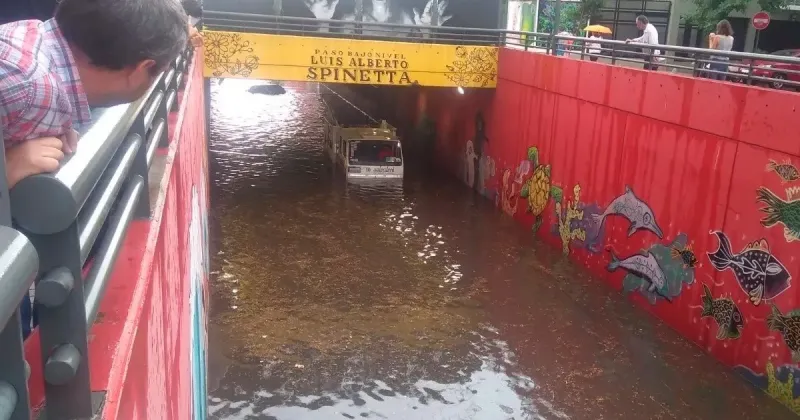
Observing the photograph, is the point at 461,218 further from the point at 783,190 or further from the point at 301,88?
the point at 301,88

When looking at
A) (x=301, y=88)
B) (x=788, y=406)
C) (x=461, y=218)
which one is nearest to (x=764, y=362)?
(x=788, y=406)

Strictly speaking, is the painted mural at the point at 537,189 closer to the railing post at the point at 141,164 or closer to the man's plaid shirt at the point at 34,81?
the railing post at the point at 141,164

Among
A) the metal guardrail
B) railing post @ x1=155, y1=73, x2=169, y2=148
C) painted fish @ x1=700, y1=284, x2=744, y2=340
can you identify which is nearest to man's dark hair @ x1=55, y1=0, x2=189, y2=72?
railing post @ x1=155, y1=73, x2=169, y2=148

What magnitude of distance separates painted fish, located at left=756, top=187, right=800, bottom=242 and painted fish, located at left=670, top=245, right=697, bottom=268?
1.52m

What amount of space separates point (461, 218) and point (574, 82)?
4.70 meters

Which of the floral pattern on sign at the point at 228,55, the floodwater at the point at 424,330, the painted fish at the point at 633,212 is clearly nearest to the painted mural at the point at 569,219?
the floodwater at the point at 424,330

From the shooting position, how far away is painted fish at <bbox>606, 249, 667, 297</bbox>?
1183cm

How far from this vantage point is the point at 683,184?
11.3m

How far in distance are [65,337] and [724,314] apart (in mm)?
10480

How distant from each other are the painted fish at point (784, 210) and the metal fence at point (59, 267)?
30.6 ft

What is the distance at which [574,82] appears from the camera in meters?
15.0

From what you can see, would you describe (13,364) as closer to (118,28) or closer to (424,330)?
(118,28)

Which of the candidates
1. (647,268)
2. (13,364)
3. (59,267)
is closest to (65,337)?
(59,267)

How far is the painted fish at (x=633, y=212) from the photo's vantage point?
Answer: 39.7ft
